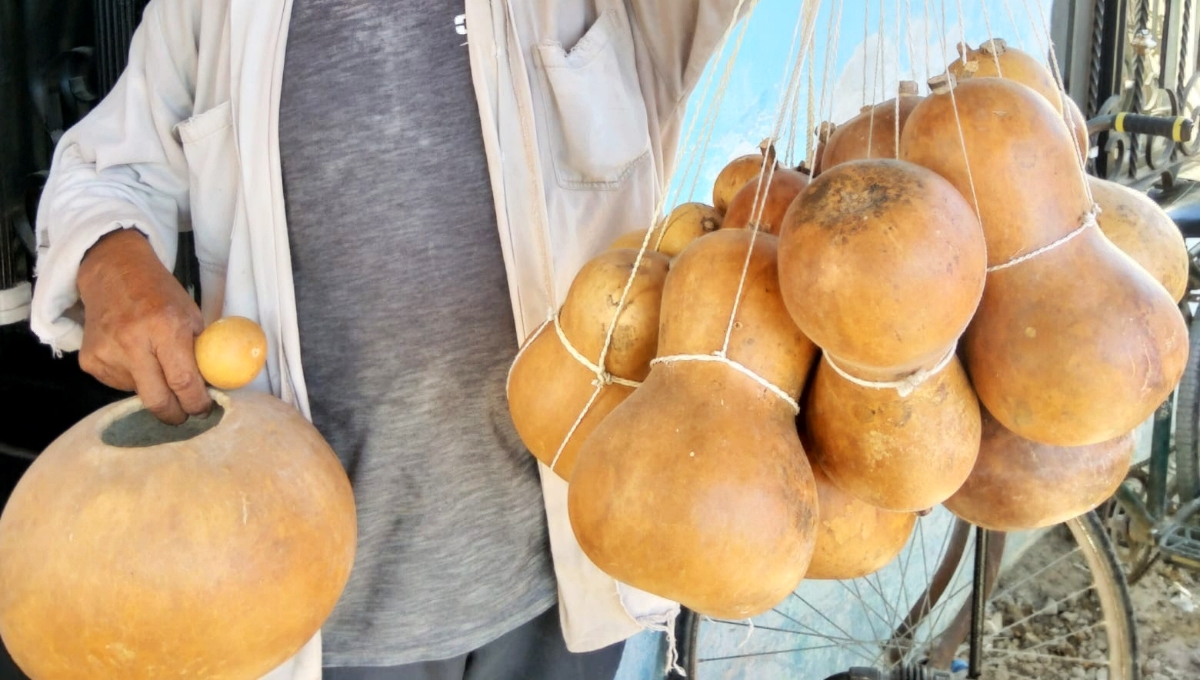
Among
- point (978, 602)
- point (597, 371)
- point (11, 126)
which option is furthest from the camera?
point (978, 602)

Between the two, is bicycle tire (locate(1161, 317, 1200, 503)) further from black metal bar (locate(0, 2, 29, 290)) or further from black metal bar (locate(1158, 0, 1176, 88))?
black metal bar (locate(0, 2, 29, 290))

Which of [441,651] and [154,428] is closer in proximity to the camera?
[154,428]

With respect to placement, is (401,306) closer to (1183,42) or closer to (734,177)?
(734,177)

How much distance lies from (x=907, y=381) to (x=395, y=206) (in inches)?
27.5

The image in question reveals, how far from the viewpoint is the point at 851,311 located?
1.94 feet

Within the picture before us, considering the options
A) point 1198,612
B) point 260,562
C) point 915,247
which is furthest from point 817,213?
point 1198,612

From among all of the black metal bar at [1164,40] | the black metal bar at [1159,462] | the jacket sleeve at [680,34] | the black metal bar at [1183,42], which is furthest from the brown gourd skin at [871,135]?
the black metal bar at [1183,42]

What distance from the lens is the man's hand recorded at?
0.94 m

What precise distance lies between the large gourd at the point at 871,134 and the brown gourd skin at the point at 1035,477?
231 millimetres

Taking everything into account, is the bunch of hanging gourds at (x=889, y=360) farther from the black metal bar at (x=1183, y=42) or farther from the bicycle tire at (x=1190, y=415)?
the black metal bar at (x=1183, y=42)

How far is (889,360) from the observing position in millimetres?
606

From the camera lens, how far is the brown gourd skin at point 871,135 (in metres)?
0.75

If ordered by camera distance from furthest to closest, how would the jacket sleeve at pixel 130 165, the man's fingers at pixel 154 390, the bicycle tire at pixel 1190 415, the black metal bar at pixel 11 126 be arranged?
the bicycle tire at pixel 1190 415, the black metal bar at pixel 11 126, the jacket sleeve at pixel 130 165, the man's fingers at pixel 154 390

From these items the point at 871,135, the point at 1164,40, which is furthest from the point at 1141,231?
the point at 1164,40
